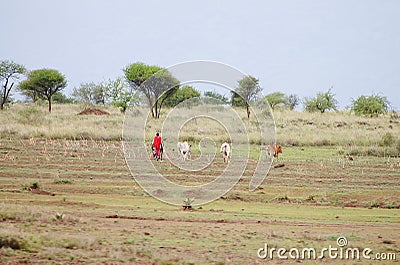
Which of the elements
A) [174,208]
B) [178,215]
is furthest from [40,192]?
[178,215]

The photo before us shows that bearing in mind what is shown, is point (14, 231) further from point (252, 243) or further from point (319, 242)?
point (319, 242)

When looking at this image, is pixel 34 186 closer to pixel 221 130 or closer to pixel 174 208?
pixel 174 208

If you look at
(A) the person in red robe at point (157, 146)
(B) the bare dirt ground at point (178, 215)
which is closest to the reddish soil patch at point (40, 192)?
(B) the bare dirt ground at point (178, 215)

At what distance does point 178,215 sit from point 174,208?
215cm

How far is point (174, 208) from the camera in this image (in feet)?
61.0

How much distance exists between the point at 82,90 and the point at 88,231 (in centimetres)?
8553

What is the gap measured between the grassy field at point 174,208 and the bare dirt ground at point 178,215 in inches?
1.3

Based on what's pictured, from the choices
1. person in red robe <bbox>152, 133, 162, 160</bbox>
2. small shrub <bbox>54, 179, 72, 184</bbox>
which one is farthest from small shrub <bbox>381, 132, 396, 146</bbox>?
small shrub <bbox>54, 179, 72, 184</bbox>

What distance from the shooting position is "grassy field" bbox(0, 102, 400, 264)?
36.0 ft

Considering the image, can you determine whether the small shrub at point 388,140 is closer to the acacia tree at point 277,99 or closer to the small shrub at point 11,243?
the small shrub at point 11,243

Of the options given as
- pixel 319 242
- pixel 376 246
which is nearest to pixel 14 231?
pixel 319 242

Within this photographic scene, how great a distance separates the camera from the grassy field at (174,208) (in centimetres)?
1098

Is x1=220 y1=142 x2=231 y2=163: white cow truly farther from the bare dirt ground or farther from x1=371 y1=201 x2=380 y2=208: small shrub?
x1=371 y1=201 x2=380 y2=208: small shrub

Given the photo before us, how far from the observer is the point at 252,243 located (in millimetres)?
12547
